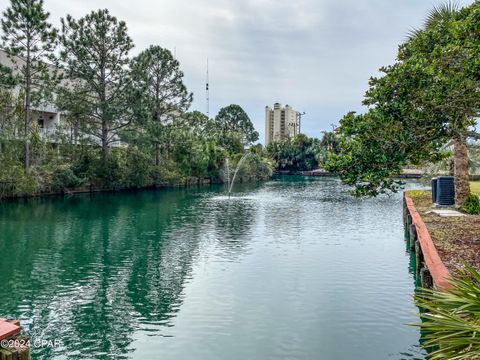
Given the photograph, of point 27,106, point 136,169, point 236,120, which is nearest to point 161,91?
point 136,169

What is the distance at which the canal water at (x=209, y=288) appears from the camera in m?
8.95

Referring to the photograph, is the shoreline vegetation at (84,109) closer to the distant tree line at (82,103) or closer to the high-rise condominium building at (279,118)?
the distant tree line at (82,103)

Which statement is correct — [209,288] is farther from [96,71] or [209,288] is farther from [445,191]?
[96,71]

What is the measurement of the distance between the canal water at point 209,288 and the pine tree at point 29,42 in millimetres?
14281

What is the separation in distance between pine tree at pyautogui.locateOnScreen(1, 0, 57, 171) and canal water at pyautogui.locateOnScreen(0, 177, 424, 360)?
1428 cm

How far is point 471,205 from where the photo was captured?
19375 millimetres

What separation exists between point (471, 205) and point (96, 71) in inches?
1323

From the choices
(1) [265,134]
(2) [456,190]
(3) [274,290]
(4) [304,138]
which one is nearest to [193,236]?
(3) [274,290]

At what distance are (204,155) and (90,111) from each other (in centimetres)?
1856

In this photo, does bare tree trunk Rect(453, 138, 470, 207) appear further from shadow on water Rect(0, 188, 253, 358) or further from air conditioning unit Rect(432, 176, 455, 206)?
shadow on water Rect(0, 188, 253, 358)

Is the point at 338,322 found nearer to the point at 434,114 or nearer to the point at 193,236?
the point at 434,114

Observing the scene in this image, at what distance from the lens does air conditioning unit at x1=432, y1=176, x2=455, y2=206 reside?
21375mm

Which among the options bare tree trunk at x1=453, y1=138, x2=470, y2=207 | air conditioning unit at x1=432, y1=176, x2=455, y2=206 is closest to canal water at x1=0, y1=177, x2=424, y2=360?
air conditioning unit at x1=432, y1=176, x2=455, y2=206

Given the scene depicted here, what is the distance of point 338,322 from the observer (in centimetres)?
1007
